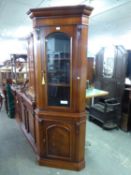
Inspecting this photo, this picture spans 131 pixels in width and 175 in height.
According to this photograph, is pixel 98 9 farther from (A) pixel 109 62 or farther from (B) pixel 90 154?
(B) pixel 90 154

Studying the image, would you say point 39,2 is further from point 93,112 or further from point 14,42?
point 14,42

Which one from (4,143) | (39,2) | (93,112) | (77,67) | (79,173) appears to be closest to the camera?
(77,67)

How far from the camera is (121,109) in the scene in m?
3.33

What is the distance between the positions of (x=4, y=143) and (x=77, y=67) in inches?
80.7

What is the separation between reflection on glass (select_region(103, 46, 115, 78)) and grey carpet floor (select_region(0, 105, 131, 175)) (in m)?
1.34

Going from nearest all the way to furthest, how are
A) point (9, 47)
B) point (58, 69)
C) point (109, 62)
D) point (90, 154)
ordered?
point (58, 69) < point (90, 154) < point (109, 62) < point (9, 47)

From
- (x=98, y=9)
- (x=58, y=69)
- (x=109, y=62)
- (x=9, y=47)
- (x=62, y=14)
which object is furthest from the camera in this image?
(x=9, y=47)

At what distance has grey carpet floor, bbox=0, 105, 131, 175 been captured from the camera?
212 centimetres

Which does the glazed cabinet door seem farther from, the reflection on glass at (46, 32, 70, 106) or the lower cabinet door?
the lower cabinet door

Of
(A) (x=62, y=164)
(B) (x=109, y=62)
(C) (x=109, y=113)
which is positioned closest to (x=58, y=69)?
(A) (x=62, y=164)

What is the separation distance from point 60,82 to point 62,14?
82cm

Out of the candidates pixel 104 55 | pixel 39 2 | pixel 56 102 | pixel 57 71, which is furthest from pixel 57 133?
pixel 104 55

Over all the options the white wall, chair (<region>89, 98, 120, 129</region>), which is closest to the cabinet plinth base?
chair (<region>89, 98, 120, 129</region>)

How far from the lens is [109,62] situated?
12.1 ft
